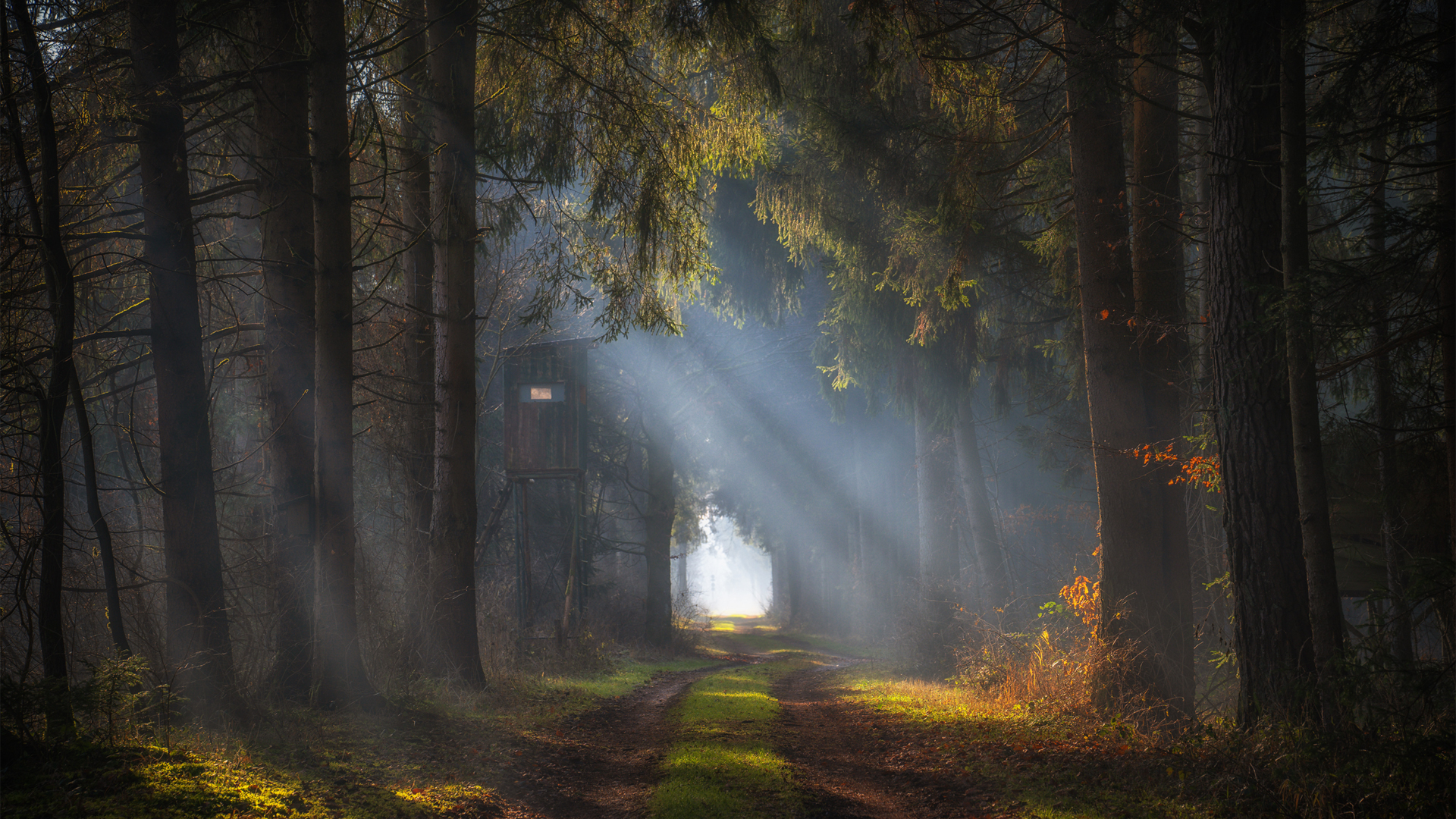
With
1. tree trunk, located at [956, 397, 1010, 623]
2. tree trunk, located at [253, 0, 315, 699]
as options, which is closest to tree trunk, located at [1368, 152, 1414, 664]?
tree trunk, located at [956, 397, 1010, 623]

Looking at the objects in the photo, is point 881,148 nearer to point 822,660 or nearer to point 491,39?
point 491,39

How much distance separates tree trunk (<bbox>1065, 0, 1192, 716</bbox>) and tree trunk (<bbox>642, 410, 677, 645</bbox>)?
42.1 ft

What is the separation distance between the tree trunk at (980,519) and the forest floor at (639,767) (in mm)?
6320

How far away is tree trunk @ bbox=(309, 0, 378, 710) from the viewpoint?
7.13m

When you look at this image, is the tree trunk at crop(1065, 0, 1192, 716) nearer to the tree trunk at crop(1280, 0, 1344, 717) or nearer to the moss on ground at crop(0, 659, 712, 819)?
the tree trunk at crop(1280, 0, 1344, 717)

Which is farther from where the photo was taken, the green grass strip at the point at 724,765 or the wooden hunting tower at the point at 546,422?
the wooden hunting tower at the point at 546,422

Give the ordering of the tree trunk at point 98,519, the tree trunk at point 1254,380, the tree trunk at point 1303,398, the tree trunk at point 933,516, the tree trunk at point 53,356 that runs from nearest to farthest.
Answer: the tree trunk at point 53,356, the tree trunk at point 98,519, the tree trunk at point 1303,398, the tree trunk at point 1254,380, the tree trunk at point 933,516

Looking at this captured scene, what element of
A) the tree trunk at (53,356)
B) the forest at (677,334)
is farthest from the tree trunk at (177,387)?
the tree trunk at (53,356)

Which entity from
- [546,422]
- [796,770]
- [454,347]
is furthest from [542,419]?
[796,770]

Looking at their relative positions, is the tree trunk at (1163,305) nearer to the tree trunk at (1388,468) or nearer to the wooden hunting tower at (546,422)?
the tree trunk at (1388,468)

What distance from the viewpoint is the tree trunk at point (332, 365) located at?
23.4 feet

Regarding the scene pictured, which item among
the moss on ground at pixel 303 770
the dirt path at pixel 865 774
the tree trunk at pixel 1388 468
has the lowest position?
the dirt path at pixel 865 774

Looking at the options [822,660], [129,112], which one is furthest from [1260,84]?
[822,660]

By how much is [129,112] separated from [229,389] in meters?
9.96
